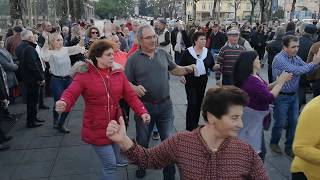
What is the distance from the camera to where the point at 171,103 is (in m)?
4.87

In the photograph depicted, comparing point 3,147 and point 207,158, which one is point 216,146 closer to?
point 207,158

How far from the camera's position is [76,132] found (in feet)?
23.8

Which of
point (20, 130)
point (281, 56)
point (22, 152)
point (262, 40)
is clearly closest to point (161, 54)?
point (281, 56)

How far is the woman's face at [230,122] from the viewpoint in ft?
7.26

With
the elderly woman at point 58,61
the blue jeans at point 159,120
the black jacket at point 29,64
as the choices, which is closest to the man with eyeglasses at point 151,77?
the blue jeans at point 159,120

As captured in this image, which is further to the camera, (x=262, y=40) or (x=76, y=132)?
(x=262, y=40)

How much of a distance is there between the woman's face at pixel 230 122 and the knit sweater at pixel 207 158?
0.06 m

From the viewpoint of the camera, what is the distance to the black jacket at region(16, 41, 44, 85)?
23.6 feet

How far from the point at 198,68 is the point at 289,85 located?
4.83ft

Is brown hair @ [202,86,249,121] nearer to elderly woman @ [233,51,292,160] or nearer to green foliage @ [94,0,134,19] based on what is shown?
elderly woman @ [233,51,292,160]

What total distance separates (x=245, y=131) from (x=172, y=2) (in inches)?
3052

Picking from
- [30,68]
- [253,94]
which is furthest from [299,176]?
[30,68]

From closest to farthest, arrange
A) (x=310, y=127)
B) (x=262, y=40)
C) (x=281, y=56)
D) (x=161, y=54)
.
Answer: (x=310, y=127) → (x=161, y=54) → (x=281, y=56) → (x=262, y=40)

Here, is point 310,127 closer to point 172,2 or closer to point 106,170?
point 106,170
